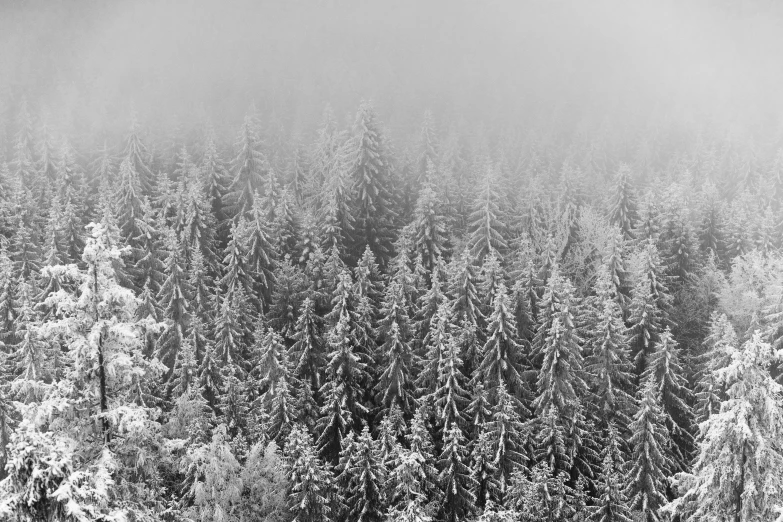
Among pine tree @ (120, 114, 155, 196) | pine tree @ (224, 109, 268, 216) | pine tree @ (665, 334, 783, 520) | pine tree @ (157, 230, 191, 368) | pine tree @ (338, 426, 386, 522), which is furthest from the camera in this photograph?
pine tree @ (120, 114, 155, 196)

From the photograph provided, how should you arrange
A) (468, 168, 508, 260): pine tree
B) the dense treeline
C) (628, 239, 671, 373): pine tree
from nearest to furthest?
1. the dense treeline
2. (628, 239, 671, 373): pine tree
3. (468, 168, 508, 260): pine tree

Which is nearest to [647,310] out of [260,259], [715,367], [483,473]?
[715,367]

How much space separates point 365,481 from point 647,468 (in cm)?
1561

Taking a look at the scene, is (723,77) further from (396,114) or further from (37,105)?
(37,105)

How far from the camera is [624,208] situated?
67.4 meters

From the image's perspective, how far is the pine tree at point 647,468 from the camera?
37.8 metres

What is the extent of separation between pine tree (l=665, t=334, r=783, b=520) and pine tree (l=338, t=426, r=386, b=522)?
20.4 m

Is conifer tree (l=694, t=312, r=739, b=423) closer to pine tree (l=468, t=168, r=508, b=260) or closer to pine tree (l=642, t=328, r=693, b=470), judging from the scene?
pine tree (l=642, t=328, r=693, b=470)

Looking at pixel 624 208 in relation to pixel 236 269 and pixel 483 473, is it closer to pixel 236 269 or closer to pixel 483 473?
pixel 236 269

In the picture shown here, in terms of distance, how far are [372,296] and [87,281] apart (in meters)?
45.0

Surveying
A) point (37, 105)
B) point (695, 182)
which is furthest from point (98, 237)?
point (37, 105)

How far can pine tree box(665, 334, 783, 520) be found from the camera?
55.2 feet

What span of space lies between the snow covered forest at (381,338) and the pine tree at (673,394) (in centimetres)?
22

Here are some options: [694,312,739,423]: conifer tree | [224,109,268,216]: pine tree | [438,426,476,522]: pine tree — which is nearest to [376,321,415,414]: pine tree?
[438,426,476,522]: pine tree
